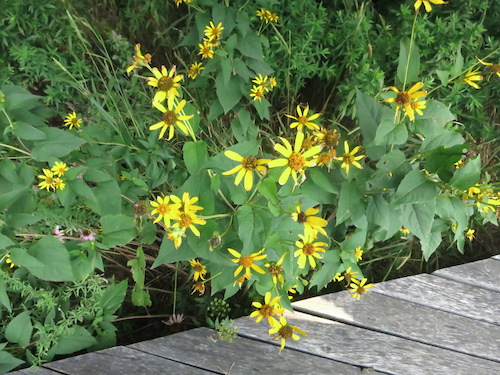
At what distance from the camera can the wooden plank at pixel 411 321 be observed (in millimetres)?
1421

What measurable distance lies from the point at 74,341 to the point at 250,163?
35.0 inches

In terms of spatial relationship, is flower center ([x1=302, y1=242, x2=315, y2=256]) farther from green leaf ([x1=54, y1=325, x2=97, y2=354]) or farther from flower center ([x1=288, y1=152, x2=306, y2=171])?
green leaf ([x1=54, y1=325, x2=97, y2=354])

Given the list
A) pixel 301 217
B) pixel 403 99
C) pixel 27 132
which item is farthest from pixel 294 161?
pixel 27 132

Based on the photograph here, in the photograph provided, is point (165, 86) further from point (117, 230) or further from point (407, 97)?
point (407, 97)

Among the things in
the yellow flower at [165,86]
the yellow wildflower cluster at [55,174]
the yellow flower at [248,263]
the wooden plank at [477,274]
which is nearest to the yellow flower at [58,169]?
the yellow wildflower cluster at [55,174]

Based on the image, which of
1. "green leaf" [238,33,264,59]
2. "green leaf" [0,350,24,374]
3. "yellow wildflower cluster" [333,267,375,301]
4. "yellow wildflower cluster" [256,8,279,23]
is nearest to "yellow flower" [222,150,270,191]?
"yellow wildflower cluster" [333,267,375,301]

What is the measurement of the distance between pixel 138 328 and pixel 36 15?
44.7 inches

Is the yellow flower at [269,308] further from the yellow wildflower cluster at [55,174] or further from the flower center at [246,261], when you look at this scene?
the yellow wildflower cluster at [55,174]

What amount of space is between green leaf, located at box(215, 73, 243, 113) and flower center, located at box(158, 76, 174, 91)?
0.46m

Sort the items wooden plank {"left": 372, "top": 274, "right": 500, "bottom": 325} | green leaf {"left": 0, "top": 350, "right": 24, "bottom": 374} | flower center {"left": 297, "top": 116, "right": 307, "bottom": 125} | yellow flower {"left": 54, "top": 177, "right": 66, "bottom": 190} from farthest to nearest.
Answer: wooden plank {"left": 372, "top": 274, "right": 500, "bottom": 325}
green leaf {"left": 0, "top": 350, "right": 24, "bottom": 374}
flower center {"left": 297, "top": 116, "right": 307, "bottom": 125}
yellow flower {"left": 54, "top": 177, "right": 66, "bottom": 190}

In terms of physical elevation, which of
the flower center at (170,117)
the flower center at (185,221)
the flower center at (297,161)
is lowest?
the flower center at (185,221)

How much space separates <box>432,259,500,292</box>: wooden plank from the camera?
1.55 m

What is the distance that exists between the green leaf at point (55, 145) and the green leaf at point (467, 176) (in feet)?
2.38

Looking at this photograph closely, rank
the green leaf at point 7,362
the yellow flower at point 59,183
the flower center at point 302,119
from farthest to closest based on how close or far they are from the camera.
Answer: the green leaf at point 7,362
the flower center at point 302,119
the yellow flower at point 59,183
